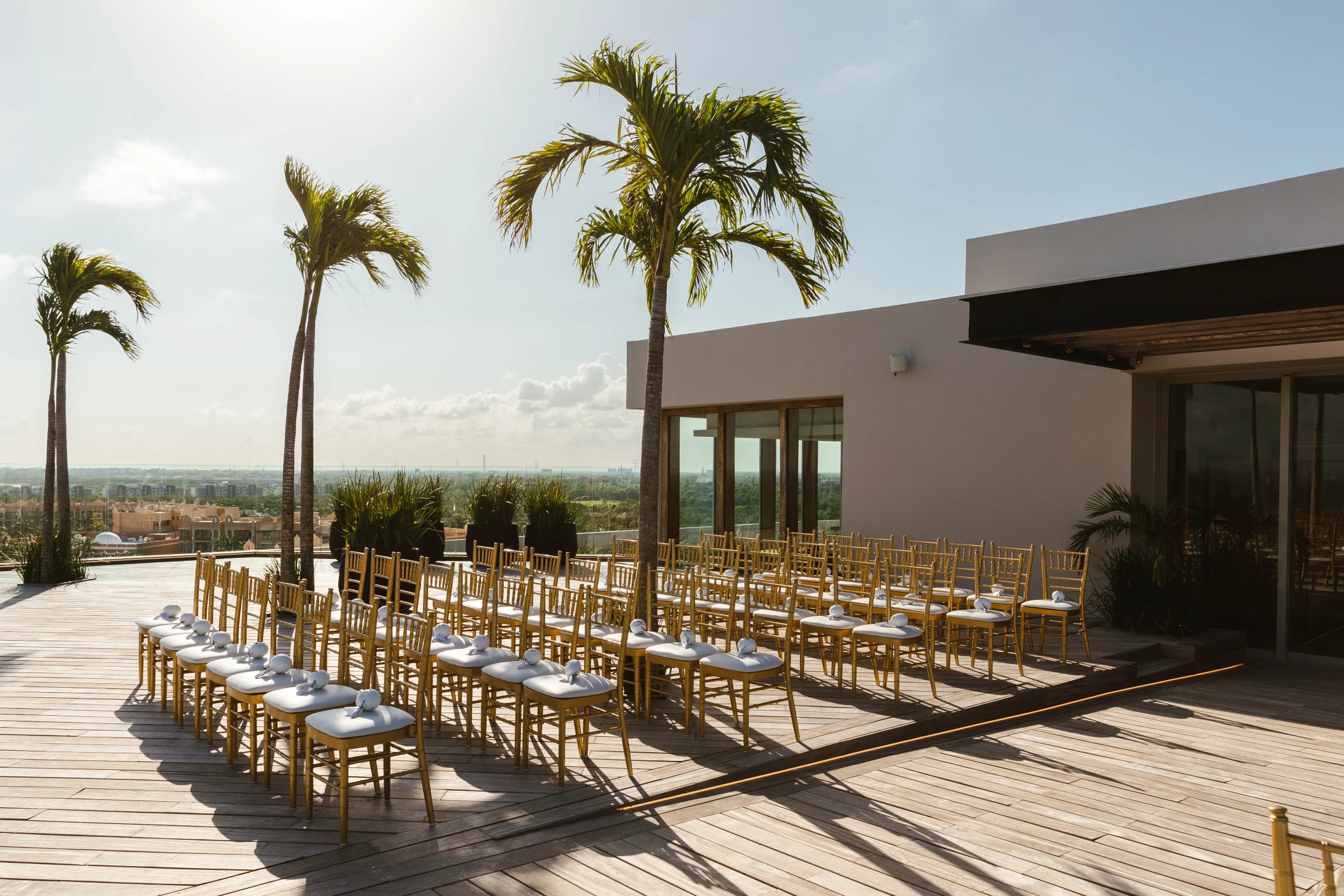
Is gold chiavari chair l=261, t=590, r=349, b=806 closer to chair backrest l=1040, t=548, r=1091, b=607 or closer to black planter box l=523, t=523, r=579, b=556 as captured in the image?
chair backrest l=1040, t=548, r=1091, b=607

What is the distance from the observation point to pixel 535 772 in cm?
406

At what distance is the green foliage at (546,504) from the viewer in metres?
12.3

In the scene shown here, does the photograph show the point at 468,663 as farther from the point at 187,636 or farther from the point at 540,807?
the point at 187,636

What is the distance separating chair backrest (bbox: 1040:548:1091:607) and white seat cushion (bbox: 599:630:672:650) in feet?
12.9

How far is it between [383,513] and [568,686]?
6.16 m

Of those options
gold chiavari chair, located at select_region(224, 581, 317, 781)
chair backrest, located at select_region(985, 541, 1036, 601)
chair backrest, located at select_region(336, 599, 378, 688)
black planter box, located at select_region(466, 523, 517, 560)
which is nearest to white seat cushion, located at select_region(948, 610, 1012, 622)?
chair backrest, located at select_region(985, 541, 1036, 601)

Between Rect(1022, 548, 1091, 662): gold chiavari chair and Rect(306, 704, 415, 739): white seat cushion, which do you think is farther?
Rect(1022, 548, 1091, 662): gold chiavari chair

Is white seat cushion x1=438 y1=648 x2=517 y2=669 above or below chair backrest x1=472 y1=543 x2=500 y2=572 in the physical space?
below

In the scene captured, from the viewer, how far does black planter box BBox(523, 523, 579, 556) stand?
1228 centimetres

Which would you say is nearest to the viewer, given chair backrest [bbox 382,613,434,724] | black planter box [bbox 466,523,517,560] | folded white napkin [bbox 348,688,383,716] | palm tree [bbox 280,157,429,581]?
folded white napkin [bbox 348,688,383,716]

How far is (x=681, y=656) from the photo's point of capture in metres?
4.62

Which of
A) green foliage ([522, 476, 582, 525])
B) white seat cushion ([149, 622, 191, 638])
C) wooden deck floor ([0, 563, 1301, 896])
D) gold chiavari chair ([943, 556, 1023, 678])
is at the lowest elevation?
wooden deck floor ([0, 563, 1301, 896])

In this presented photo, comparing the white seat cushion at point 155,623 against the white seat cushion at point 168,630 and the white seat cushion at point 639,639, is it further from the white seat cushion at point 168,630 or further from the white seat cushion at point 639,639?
the white seat cushion at point 639,639

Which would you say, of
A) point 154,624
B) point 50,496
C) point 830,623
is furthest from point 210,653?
point 50,496
